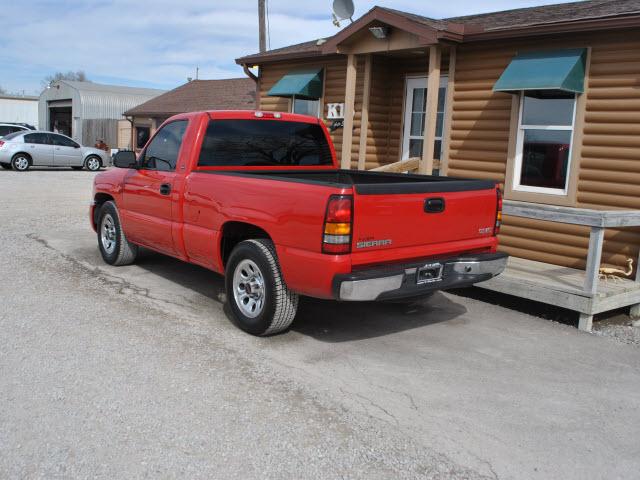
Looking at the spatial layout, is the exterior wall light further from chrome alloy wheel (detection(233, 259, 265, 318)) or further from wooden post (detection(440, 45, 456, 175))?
chrome alloy wheel (detection(233, 259, 265, 318))

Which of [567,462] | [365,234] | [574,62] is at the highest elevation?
[574,62]

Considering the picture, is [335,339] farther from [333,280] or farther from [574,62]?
[574,62]

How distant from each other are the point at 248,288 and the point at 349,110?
5712 millimetres

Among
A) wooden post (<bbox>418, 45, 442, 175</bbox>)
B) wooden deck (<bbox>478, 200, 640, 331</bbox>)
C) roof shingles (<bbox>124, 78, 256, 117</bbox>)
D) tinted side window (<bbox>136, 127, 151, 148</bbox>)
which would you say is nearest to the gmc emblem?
wooden deck (<bbox>478, 200, 640, 331</bbox>)

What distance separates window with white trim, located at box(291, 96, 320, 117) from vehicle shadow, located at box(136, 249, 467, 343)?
5.66 meters

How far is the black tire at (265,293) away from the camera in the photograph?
513 cm

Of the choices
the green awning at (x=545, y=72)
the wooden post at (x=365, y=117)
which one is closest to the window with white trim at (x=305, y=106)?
the wooden post at (x=365, y=117)

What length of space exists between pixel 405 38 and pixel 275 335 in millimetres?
5766

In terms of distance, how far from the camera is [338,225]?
14.9ft

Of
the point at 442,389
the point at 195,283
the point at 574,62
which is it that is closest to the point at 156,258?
the point at 195,283

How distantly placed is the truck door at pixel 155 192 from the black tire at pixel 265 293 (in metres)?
1.23

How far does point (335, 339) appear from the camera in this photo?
550 centimetres

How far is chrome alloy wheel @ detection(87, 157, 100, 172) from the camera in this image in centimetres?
Answer: 2562

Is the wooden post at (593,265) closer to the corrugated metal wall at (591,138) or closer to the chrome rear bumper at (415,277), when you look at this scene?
the chrome rear bumper at (415,277)
